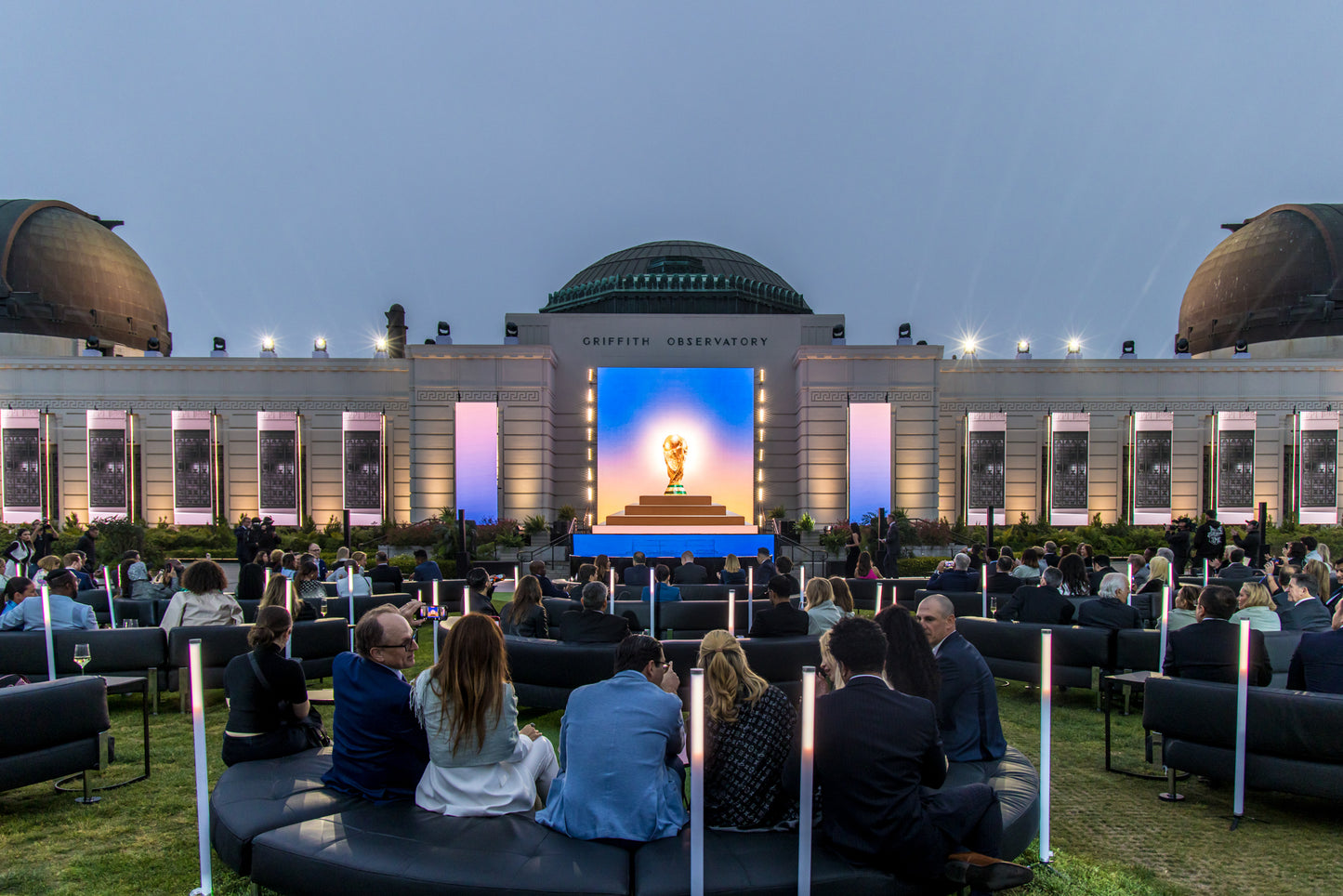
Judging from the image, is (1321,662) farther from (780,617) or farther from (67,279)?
(67,279)

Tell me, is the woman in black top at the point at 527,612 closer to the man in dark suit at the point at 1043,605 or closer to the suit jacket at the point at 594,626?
the suit jacket at the point at 594,626

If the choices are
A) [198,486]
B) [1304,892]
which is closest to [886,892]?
[1304,892]

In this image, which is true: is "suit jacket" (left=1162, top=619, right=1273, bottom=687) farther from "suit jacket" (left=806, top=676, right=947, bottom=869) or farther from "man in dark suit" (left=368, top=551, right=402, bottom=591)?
"man in dark suit" (left=368, top=551, right=402, bottom=591)

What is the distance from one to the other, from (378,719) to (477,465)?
21847mm

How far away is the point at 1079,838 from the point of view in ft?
17.6

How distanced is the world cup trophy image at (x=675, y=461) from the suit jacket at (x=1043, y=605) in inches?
687

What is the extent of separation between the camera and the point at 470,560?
2147cm

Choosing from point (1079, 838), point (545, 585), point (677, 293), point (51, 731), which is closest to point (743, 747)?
point (1079, 838)

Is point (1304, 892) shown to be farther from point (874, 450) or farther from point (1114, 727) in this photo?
point (874, 450)

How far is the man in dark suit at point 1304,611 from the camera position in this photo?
8.23 metres

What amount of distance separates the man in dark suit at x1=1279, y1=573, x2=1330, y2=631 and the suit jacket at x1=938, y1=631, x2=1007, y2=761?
5415mm

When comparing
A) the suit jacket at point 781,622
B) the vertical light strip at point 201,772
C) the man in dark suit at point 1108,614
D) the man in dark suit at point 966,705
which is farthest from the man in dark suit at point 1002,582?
the vertical light strip at point 201,772

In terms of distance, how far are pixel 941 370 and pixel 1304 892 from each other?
961 inches

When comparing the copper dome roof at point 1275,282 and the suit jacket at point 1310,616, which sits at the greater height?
the copper dome roof at point 1275,282
